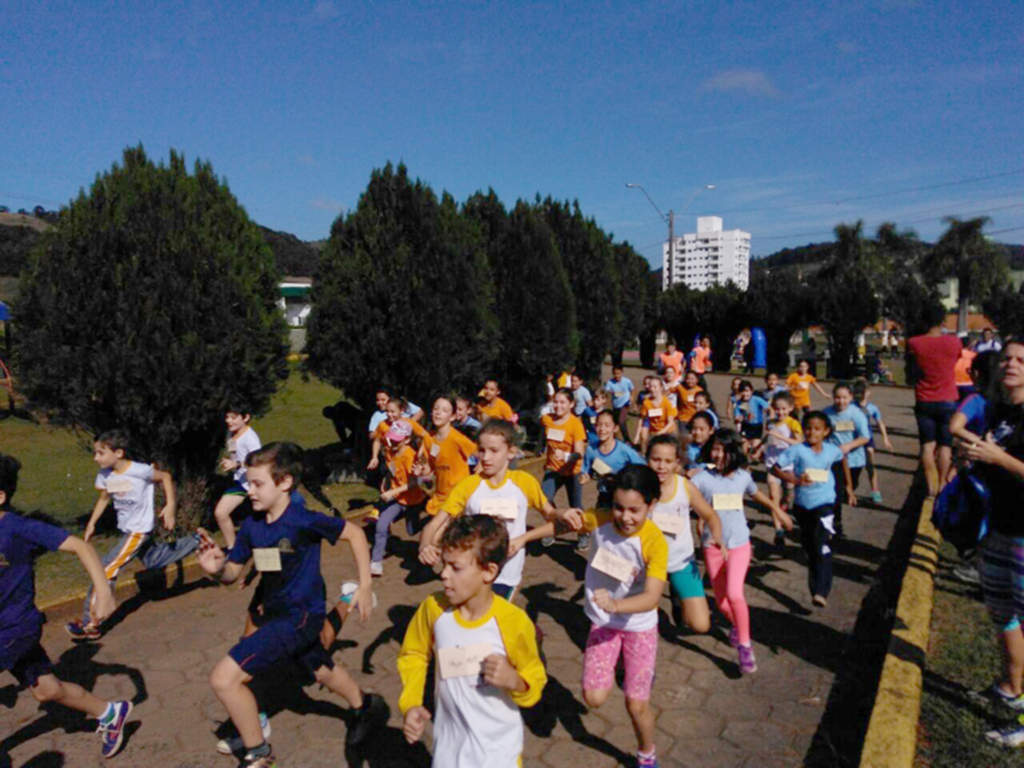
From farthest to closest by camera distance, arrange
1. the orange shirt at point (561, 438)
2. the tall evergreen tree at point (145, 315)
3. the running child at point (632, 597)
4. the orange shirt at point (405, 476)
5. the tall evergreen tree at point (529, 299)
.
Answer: the tall evergreen tree at point (529, 299) < the orange shirt at point (561, 438) < the orange shirt at point (405, 476) < the tall evergreen tree at point (145, 315) < the running child at point (632, 597)

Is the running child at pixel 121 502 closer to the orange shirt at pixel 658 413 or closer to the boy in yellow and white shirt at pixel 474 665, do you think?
the boy in yellow and white shirt at pixel 474 665

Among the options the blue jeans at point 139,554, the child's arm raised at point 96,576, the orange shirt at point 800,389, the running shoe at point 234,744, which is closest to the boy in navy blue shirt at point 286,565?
the running shoe at point 234,744

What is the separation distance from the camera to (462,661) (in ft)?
9.34

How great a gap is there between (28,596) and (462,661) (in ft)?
8.83

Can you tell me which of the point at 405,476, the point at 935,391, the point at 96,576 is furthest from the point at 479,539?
the point at 935,391

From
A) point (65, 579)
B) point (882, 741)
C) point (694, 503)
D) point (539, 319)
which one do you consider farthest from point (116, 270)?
point (539, 319)

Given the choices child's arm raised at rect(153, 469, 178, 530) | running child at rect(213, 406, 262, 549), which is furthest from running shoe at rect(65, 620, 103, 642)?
running child at rect(213, 406, 262, 549)

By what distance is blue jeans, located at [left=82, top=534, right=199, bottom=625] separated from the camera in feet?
19.3

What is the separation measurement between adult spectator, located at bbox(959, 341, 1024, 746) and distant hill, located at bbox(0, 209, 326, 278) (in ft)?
23.7

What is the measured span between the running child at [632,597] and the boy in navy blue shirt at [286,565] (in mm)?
1285

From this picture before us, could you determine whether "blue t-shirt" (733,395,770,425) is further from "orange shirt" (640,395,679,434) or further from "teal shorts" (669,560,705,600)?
"teal shorts" (669,560,705,600)

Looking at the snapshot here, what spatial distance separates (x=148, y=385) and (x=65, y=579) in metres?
1.94

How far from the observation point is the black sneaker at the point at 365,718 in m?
4.22

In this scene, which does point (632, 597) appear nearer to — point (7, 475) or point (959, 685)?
point (959, 685)
